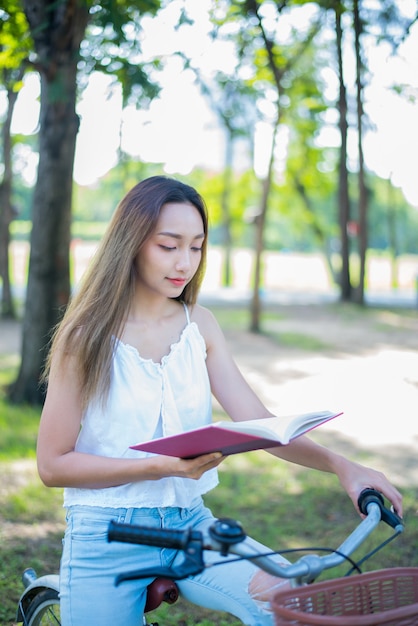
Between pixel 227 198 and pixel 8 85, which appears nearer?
pixel 8 85

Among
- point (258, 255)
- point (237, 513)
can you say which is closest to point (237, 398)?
point (237, 513)

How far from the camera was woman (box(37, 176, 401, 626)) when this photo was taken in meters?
2.04

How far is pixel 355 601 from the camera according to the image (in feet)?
5.31

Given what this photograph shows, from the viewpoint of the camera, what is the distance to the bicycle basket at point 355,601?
1.44 m

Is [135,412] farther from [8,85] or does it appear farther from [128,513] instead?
[8,85]

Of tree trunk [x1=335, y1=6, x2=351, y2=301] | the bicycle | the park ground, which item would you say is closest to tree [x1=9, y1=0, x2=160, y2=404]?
the park ground

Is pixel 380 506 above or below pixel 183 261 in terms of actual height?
below

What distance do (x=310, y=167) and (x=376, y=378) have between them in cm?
1409

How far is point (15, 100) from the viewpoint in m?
13.5

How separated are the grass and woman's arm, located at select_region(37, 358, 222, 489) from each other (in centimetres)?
163

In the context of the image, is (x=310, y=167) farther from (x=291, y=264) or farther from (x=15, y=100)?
(x=291, y=264)

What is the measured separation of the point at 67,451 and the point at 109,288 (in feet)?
1.57

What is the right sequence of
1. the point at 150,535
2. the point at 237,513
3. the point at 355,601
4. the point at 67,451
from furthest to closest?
the point at 237,513
the point at 67,451
the point at 355,601
the point at 150,535

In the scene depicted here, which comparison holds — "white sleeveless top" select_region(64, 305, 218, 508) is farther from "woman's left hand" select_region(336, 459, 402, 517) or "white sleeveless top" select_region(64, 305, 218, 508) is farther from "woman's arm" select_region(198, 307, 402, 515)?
"woman's left hand" select_region(336, 459, 402, 517)
